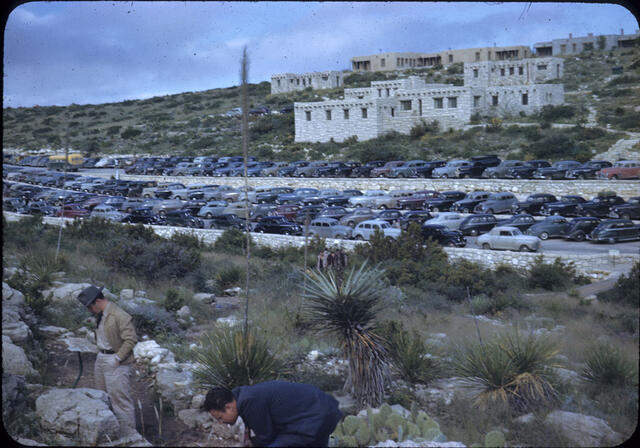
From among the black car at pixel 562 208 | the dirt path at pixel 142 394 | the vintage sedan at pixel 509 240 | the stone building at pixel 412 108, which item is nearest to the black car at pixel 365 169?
the stone building at pixel 412 108

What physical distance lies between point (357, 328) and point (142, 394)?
2.89 metres

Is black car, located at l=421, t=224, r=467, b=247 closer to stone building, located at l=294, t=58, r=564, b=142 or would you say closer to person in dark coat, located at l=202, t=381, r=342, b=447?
person in dark coat, located at l=202, t=381, r=342, b=447

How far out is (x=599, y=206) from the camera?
29203 millimetres

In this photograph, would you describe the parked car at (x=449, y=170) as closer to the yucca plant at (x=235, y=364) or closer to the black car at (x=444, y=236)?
the black car at (x=444, y=236)

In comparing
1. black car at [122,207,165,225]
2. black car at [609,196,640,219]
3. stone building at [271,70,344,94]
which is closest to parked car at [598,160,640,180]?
black car at [609,196,640,219]

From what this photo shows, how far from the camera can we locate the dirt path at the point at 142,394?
5938 mm

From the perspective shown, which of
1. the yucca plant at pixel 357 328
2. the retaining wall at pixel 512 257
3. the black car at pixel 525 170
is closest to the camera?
the yucca plant at pixel 357 328

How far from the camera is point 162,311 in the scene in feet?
34.4

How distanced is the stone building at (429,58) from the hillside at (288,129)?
19905 mm

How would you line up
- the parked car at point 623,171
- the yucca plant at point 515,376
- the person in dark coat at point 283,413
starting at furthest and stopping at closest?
the parked car at point 623,171 < the yucca plant at point 515,376 < the person in dark coat at point 283,413

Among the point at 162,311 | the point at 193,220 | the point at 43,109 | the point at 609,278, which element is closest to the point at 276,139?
the point at 43,109

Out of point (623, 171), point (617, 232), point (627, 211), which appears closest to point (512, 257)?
point (617, 232)

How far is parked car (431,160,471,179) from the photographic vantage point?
40678 millimetres

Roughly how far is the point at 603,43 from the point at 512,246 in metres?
88.6
